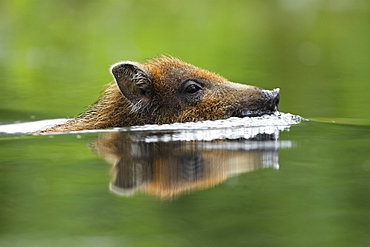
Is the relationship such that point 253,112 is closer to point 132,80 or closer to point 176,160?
point 132,80

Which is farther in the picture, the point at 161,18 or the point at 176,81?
the point at 161,18

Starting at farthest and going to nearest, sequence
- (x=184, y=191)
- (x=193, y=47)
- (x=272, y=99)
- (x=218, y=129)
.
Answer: (x=193, y=47), (x=272, y=99), (x=218, y=129), (x=184, y=191)

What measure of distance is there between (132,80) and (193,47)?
38.9 ft

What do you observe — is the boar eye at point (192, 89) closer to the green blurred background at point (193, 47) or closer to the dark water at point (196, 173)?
the dark water at point (196, 173)

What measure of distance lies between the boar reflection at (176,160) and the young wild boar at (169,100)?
771mm

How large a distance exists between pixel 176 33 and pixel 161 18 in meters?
3.24

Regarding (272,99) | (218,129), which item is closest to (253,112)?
(272,99)

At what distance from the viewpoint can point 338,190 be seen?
5.32 metres

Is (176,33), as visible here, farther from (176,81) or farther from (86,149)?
(86,149)

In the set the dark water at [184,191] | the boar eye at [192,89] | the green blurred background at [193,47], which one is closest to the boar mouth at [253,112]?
the boar eye at [192,89]

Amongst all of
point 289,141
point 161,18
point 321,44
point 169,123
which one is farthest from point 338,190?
point 161,18

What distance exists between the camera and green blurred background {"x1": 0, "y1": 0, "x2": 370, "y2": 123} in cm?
1334

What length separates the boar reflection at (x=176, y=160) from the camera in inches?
214

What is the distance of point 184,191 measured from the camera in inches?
207
